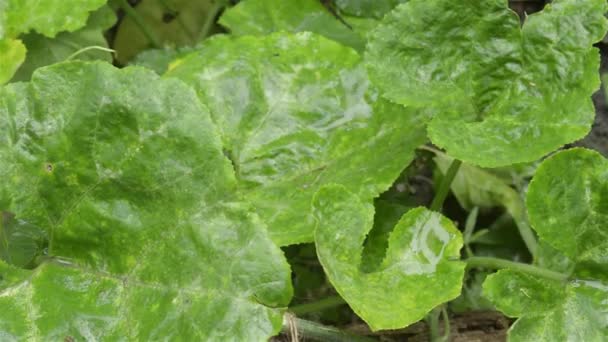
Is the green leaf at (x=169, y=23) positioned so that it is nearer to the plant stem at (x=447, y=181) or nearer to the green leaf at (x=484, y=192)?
the green leaf at (x=484, y=192)

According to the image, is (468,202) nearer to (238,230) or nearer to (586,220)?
(586,220)

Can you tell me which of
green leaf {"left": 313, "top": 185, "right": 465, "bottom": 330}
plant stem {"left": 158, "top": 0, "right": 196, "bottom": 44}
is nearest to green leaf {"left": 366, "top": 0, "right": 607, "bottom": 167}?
green leaf {"left": 313, "top": 185, "right": 465, "bottom": 330}

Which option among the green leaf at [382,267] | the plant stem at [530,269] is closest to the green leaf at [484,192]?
the plant stem at [530,269]

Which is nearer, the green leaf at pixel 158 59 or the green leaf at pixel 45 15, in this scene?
the green leaf at pixel 45 15

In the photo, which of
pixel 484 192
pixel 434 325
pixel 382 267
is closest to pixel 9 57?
pixel 382 267

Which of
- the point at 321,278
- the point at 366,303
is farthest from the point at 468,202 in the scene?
the point at 366,303
